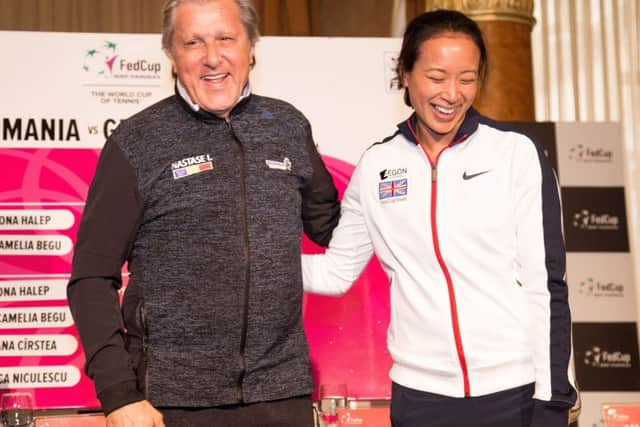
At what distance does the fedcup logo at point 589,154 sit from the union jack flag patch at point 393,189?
88.8 inches

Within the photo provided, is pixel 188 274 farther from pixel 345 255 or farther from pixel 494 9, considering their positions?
pixel 494 9

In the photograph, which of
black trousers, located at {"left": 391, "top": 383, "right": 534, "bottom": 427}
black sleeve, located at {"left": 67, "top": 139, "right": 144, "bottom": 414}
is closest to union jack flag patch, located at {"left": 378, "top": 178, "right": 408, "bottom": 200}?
black trousers, located at {"left": 391, "top": 383, "right": 534, "bottom": 427}

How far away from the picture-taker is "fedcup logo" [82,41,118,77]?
3.41m

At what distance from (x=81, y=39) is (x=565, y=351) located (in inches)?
86.3

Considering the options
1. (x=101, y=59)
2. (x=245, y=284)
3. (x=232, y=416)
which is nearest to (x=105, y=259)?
(x=245, y=284)

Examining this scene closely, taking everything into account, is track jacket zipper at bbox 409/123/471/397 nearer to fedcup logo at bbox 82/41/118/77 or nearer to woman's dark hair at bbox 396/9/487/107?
woman's dark hair at bbox 396/9/487/107

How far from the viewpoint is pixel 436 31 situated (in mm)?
2137

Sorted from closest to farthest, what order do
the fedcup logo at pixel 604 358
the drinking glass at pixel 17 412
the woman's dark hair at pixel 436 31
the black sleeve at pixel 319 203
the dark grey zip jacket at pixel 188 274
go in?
the dark grey zip jacket at pixel 188 274 → the woman's dark hair at pixel 436 31 → the black sleeve at pixel 319 203 → the drinking glass at pixel 17 412 → the fedcup logo at pixel 604 358

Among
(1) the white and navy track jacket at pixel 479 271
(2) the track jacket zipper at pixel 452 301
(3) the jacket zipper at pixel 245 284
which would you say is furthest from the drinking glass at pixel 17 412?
(2) the track jacket zipper at pixel 452 301

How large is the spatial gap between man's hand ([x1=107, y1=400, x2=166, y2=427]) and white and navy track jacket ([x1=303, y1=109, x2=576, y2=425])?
1.81 feet

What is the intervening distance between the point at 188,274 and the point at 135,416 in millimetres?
310

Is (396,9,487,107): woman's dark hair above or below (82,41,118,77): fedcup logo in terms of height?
below

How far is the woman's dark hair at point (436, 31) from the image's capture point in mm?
2137

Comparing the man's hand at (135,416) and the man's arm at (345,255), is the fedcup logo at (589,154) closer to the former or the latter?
the man's arm at (345,255)
